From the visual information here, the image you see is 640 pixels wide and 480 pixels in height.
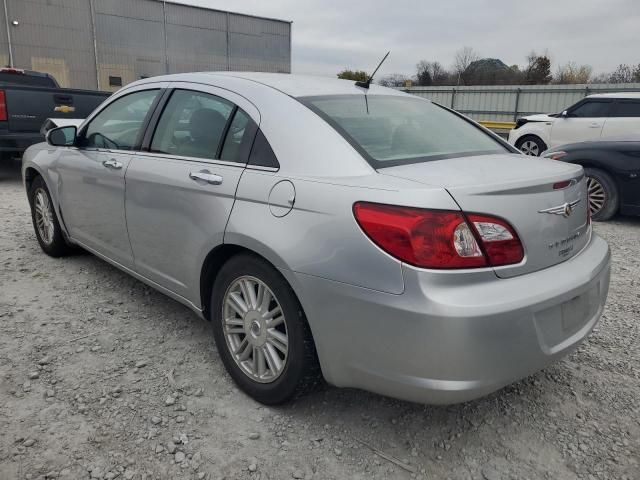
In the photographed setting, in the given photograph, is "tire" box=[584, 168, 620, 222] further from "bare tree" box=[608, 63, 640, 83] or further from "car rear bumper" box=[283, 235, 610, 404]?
"bare tree" box=[608, 63, 640, 83]

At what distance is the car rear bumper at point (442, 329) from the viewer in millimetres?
1769

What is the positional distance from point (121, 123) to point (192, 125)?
0.92 m

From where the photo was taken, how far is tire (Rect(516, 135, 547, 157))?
442 inches

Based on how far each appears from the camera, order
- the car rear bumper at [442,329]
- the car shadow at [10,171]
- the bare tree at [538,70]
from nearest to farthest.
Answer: the car rear bumper at [442,329] → the car shadow at [10,171] → the bare tree at [538,70]

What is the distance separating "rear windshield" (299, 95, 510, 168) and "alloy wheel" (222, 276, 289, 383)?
0.79 meters

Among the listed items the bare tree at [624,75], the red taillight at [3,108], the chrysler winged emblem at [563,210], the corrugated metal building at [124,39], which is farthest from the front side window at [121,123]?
the bare tree at [624,75]

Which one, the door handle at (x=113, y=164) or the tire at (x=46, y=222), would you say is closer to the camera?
the door handle at (x=113, y=164)

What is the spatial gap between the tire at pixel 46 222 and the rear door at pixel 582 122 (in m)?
9.14

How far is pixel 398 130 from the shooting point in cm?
253

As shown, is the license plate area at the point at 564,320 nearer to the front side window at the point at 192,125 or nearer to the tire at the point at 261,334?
the tire at the point at 261,334

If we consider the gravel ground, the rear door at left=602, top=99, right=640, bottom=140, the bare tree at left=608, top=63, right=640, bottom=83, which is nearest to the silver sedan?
the gravel ground

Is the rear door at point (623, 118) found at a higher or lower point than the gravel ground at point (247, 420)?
higher

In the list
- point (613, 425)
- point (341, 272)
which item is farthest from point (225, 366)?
point (613, 425)

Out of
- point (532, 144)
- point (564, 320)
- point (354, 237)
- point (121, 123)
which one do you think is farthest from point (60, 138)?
point (532, 144)
